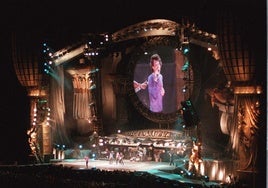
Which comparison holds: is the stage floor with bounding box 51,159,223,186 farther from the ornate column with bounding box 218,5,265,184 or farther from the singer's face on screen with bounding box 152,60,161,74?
the singer's face on screen with bounding box 152,60,161,74

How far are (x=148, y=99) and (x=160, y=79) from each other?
0.98m

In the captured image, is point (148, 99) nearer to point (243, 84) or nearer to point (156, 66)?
point (156, 66)

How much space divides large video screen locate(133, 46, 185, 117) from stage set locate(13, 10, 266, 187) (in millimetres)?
34

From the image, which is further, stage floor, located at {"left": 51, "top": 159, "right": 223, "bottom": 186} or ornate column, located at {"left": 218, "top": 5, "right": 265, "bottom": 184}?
stage floor, located at {"left": 51, "top": 159, "right": 223, "bottom": 186}

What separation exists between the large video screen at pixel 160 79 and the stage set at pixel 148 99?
0.11ft

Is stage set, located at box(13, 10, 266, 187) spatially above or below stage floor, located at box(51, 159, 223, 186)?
above

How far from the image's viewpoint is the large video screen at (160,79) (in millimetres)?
19344

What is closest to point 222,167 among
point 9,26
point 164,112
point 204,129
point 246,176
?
point 246,176

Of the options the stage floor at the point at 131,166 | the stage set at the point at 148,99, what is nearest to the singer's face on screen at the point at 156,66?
the stage set at the point at 148,99

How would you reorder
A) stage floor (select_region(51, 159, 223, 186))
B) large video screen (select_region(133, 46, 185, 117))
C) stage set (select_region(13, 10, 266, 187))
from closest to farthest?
stage set (select_region(13, 10, 266, 187))
stage floor (select_region(51, 159, 223, 186))
large video screen (select_region(133, 46, 185, 117))

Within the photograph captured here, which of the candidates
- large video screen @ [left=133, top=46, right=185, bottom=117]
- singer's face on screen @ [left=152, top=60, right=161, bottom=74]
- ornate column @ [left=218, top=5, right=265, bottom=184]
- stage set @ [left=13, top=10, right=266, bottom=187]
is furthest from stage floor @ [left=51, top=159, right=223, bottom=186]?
singer's face on screen @ [left=152, top=60, right=161, bottom=74]

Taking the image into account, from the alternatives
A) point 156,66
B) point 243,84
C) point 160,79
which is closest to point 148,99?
point 160,79

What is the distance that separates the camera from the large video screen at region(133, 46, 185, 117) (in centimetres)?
1934

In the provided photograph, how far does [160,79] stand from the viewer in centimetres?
1966
